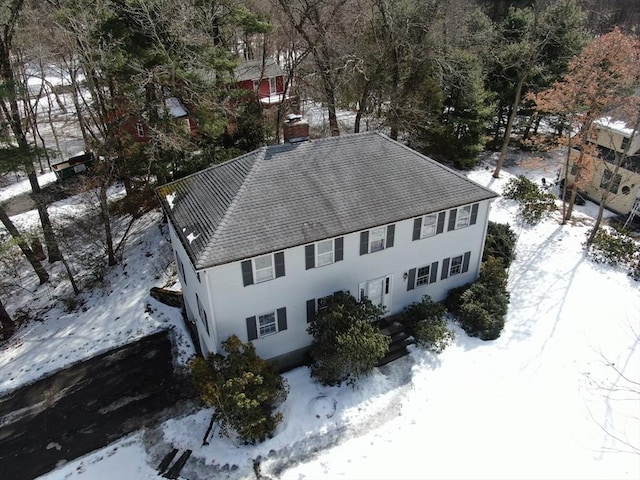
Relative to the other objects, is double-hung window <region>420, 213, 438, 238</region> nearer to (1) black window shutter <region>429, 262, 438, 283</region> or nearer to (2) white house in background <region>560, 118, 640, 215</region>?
(1) black window shutter <region>429, 262, 438, 283</region>

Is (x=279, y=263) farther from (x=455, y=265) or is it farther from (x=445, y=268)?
(x=455, y=265)

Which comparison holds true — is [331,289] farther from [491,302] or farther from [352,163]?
[491,302]

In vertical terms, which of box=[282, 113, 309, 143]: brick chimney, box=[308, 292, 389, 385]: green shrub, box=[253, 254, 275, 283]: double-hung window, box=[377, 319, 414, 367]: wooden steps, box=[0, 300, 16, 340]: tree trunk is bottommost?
box=[0, 300, 16, 340]: tree trunk

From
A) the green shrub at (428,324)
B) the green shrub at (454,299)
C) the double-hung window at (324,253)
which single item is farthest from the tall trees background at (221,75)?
the green shrub at (454,299)

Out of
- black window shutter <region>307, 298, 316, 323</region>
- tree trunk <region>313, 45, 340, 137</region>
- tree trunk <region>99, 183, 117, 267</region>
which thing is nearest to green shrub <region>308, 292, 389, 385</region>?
black window shutter <region>307, 298, 316, 323</region>

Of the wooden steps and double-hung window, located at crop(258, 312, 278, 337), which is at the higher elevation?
double-hung window, located at crop(258, 312, 278, 337)

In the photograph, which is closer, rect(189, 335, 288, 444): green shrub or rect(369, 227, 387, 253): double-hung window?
rect(189, 335, 288, 444): green shrub
